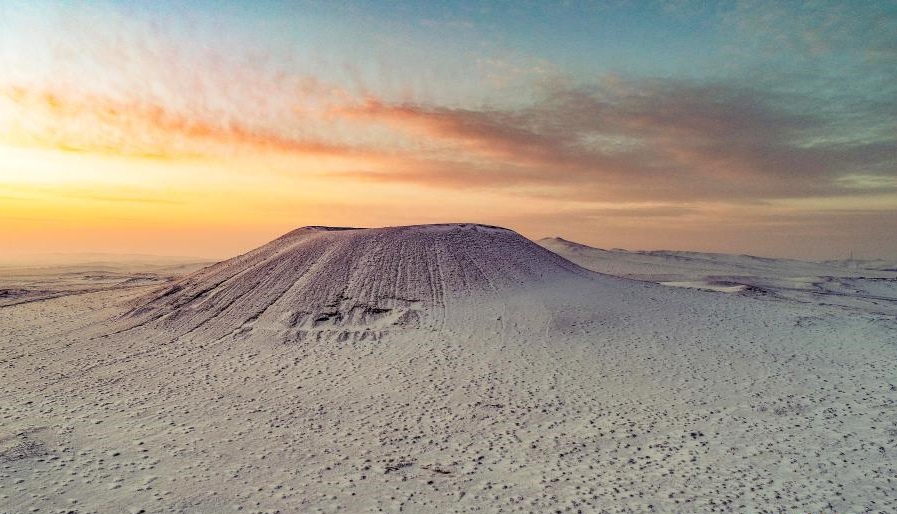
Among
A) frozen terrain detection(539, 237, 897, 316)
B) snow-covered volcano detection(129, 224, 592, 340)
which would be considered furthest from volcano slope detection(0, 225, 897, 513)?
frozen terrain detection(539, 237, 897, 316)

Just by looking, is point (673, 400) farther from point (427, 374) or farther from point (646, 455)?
point (427, 374)

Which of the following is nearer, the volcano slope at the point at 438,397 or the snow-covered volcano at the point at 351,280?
the volcano slope at the point at 438,397

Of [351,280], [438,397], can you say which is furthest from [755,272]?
[438,397]

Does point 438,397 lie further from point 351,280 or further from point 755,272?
point 755,272

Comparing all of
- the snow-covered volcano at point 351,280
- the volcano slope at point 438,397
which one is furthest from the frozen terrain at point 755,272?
the snow-covered volcano at point 351,280

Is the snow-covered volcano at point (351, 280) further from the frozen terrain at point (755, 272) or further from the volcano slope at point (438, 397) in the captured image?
the frozen terrain at point (755, 272)

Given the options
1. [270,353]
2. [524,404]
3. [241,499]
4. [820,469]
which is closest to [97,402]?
[270,353]
